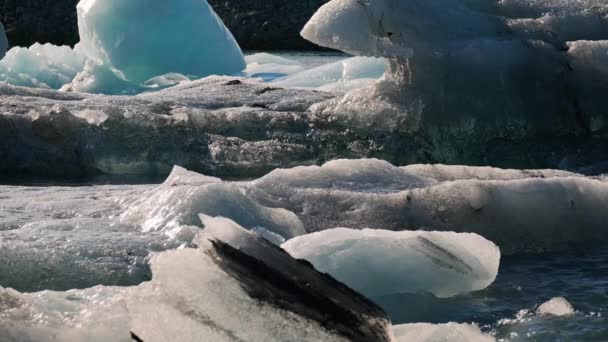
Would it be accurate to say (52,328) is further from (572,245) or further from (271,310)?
(572,245)

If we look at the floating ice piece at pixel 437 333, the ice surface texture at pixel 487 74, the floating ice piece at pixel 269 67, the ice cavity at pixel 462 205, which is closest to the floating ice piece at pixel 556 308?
the floating ice piece at pixel 437 333

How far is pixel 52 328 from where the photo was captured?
8.49ft

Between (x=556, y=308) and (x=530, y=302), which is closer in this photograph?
(x=556, y=308)

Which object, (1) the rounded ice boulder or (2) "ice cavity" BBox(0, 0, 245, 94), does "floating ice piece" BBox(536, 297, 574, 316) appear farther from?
(1) the rounded ice boulder

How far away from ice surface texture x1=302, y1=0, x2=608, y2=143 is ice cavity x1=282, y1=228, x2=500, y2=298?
289 centimetres

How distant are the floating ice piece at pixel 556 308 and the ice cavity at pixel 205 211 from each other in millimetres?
891

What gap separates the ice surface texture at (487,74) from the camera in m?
6.21

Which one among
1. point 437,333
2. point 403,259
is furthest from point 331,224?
point 437,333

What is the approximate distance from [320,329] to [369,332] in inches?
4.4

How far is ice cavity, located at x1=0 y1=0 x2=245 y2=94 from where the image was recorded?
37.2ft

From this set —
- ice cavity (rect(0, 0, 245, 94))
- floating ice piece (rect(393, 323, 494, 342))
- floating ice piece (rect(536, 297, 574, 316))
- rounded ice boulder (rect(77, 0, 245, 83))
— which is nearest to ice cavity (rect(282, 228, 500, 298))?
floating ice piece (rect(536, 297, 574, 316))

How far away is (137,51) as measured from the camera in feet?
38.3

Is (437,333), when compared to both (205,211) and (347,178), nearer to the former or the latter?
(205,211)

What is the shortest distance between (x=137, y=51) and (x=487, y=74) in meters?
6.16
